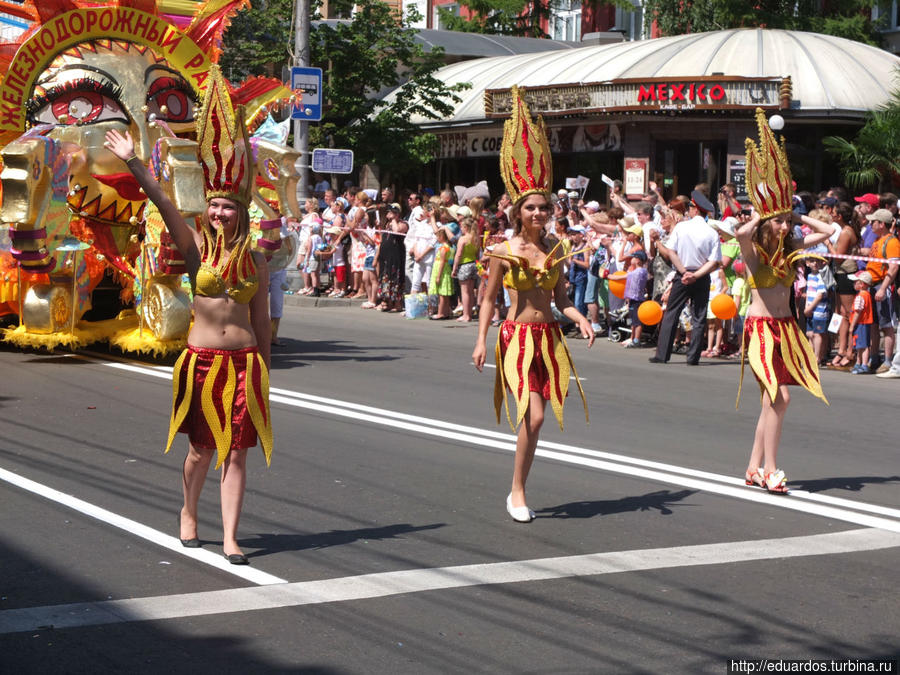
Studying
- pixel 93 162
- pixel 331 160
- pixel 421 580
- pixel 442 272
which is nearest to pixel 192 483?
pixel 421 580

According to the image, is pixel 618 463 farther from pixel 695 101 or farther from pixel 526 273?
pixel 695 101

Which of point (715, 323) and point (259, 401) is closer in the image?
point (259, 401)

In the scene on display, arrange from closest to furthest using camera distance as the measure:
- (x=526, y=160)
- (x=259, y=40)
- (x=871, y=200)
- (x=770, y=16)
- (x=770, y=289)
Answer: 1. (x=526, y=160)
2. (x=770, y=289)
3. (x=871, y=200)
4. (x=259, y=40)
5. (x=770, y=16)

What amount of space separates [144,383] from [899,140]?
16.3 metres

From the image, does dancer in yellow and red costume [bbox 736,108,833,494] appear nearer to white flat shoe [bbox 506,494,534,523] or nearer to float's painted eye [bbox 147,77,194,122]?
white flat shoe [bbox 506,494,534,523]

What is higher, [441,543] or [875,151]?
[875,151]

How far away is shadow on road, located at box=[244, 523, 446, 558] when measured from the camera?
6.60 metres

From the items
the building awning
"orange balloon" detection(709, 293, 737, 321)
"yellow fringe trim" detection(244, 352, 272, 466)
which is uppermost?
the building awning

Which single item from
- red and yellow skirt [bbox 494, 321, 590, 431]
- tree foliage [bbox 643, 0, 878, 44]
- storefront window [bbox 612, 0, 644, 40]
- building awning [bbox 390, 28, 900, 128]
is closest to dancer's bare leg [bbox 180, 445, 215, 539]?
red and yellow skirt [bbox 494, 321, 590, 431]

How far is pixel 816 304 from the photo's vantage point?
1498 centimetres

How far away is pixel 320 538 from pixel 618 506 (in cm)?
191

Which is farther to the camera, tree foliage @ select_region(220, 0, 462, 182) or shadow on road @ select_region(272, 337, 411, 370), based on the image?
tree foliage @ select_region(220, 0, 462, 182)

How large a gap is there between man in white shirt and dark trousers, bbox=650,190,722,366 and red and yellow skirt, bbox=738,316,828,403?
6640mm

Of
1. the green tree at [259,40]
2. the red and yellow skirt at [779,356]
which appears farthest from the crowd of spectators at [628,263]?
the green tree at [259,40]
